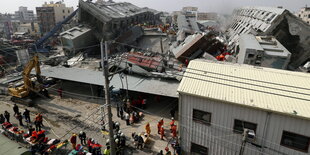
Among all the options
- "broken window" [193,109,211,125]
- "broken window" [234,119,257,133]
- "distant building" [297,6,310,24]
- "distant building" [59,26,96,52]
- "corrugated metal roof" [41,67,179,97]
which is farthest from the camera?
"distant building" [297,6,310,24]

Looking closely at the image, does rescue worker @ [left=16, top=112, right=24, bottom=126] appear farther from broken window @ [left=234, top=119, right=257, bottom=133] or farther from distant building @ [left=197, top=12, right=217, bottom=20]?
distant building @ [left=197, top=12, right=217, bottom=20]

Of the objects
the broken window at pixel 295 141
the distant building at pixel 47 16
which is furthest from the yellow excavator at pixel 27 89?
the distant building at pixel 47 16

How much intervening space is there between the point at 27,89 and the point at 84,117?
8277mm

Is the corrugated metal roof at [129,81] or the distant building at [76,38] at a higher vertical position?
the distant building at [76,38]

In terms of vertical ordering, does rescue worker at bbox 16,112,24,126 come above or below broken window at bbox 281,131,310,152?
below

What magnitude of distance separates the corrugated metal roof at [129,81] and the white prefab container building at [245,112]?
17.2 feet

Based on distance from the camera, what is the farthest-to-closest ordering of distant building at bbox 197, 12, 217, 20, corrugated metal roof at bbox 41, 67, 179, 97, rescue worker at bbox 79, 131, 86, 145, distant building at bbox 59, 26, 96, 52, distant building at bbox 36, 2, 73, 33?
1. distant building at bbox 197, 12, 217, 20
2. distant building at bbox 36, 2, 73, 33
3. distant building at bbox 59, 26, 96, 52
4. corrugated metal roof at bbox 41, 67, 179, 97
5. rescue worker at bbox 79, 131, 86, 145

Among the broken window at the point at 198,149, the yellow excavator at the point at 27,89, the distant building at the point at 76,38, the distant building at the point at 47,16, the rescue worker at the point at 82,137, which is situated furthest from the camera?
the distant building at the point at 47,16

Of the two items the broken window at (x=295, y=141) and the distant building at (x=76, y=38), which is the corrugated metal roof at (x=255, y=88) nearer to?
the broken window at (x=295, y=141)

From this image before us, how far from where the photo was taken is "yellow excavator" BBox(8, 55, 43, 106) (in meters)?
20.1

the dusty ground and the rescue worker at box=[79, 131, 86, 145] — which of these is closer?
the rescue worker at box=[79, 131, 86, 145]

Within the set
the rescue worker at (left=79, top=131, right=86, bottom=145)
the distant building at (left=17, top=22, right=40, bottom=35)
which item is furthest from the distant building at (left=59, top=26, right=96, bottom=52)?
the distant building at (left=17, top=22, right=40, bottom=35)

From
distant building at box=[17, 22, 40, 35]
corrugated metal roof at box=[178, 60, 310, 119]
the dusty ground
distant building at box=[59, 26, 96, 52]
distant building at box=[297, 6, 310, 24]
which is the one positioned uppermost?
distant building at box=[297, 6, 310, 24]

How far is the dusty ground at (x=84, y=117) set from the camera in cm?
1529
